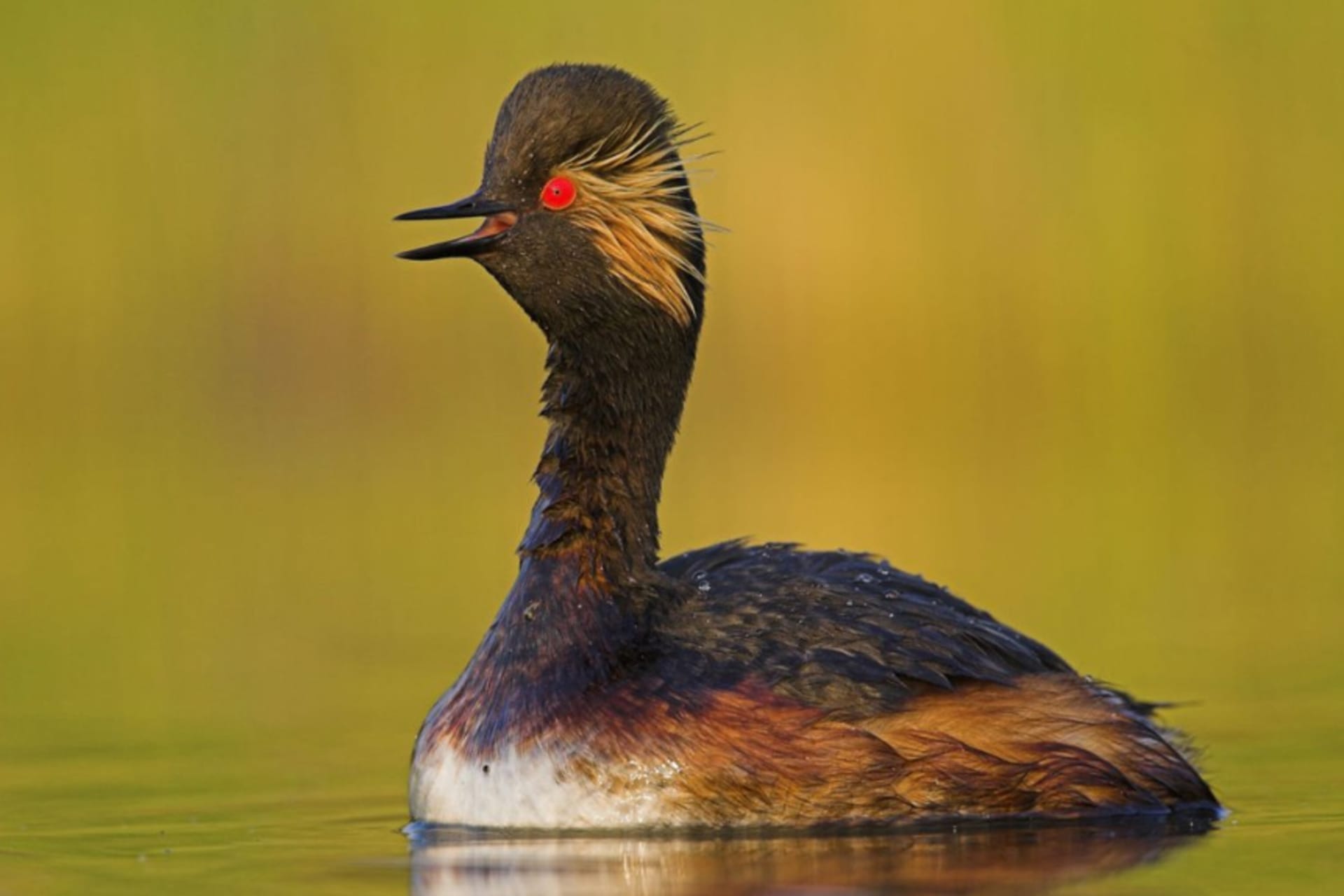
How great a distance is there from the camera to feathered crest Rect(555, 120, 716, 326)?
8758mm

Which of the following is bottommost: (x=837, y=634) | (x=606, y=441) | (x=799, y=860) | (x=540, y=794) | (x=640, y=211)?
(x=799, y=860)

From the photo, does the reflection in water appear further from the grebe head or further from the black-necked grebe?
the grebe head

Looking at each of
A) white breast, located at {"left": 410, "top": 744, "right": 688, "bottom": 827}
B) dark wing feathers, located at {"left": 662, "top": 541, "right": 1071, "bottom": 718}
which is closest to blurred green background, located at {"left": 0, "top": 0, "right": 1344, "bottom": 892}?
dark wing feathers, located at {"left": 662, "top": 541, "right": 1071, "bottom": 718}

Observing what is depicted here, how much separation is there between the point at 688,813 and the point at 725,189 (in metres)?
14.4

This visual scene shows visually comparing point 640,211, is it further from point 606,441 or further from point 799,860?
point 799,860

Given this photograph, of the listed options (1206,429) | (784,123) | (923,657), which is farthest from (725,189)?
(923,657)

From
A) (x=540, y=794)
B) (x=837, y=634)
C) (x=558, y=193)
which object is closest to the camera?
(x=540, y=794)

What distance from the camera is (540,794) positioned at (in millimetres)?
8109

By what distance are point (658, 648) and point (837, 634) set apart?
1.85ft

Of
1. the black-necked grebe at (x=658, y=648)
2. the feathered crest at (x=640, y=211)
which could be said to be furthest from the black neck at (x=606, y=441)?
the feathered crest at (x=640, y=211)

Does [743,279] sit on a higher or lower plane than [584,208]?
higher

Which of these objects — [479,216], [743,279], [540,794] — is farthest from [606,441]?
[743,279]

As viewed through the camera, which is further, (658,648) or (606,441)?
(606,441)

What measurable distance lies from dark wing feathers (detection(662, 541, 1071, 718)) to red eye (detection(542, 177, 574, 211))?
1318mm
